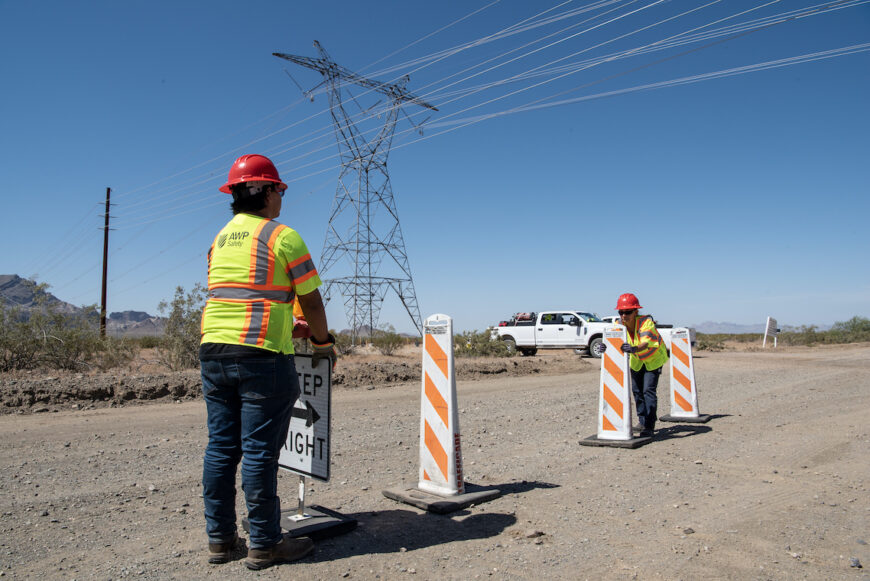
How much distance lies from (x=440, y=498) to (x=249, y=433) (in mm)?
1988

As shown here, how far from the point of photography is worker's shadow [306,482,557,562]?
3877 millimetres

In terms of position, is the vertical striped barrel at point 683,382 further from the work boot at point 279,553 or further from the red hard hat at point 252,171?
the red hard hat at point 252,171

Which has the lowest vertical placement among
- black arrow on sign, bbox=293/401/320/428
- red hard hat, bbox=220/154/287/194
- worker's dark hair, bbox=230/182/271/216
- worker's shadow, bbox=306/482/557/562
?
worker's shadow, bbox=306/482/557/562

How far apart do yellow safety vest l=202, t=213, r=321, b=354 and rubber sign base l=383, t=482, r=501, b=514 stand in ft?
6.18

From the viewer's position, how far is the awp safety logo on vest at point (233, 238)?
354cm

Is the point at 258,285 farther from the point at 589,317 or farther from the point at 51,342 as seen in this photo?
the point at 589,317

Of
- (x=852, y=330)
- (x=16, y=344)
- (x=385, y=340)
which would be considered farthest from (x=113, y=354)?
(x=852, y=330)

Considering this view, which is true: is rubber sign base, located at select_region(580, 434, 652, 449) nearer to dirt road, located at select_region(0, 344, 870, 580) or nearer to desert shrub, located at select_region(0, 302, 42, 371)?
dirt road, located at select_region(0, 344, 870, 580)

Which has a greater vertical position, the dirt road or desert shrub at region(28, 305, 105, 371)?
desert shrub at region(28, 305, 105, 371)

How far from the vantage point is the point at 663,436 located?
8.01 m

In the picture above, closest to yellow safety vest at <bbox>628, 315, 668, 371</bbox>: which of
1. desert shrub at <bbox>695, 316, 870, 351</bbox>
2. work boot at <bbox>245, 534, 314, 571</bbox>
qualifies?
work boot at <bbox>245, 534, 314, 571</bbox>

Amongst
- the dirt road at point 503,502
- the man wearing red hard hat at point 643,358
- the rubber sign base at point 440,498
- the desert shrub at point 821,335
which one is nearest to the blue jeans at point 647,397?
the man wearing red hard hat at point 643,358

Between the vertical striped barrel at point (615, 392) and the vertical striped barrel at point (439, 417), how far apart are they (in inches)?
117

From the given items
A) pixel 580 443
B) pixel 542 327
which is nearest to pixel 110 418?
pixel 580 443
